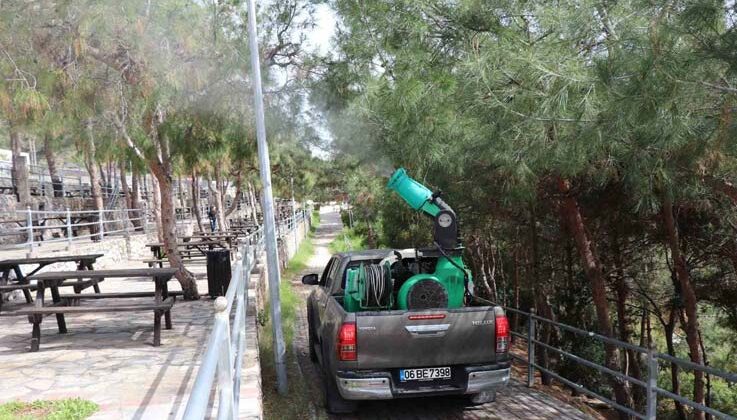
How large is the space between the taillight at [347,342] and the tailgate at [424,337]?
0.15 ft

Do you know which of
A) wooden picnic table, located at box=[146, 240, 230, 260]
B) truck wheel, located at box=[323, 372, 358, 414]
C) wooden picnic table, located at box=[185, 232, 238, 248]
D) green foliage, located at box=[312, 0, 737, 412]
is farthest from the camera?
wooden picnic table, located at box=[185, 232, 238, 248]

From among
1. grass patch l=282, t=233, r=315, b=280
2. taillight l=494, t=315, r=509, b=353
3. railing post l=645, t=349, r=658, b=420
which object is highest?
taillight l=494, t=315, r=509, b=353

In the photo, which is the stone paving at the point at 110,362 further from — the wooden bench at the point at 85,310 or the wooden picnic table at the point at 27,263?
the wooden picnic table at the point at 27,263

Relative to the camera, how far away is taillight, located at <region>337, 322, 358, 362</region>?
5191 millimetres

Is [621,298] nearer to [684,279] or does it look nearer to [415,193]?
[684,279]

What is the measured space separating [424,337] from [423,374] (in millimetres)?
364

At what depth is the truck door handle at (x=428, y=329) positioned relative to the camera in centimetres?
525

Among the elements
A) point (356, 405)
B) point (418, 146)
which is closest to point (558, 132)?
point (418, 146)

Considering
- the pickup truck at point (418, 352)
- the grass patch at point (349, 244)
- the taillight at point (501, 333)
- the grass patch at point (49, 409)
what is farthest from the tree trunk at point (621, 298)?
the grass patch at point (349, 244)

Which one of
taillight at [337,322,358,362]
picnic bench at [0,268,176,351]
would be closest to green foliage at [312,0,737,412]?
taillight at [337,322,358,362]

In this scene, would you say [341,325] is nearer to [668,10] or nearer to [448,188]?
[668,10]

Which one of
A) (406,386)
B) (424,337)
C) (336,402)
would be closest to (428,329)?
(424,337)

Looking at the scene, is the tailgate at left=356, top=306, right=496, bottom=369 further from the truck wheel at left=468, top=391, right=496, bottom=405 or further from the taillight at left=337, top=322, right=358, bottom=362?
the truck wheel at left=468, top=391, right=496, bottom=405

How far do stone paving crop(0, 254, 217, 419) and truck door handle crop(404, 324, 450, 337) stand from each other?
1.94m
